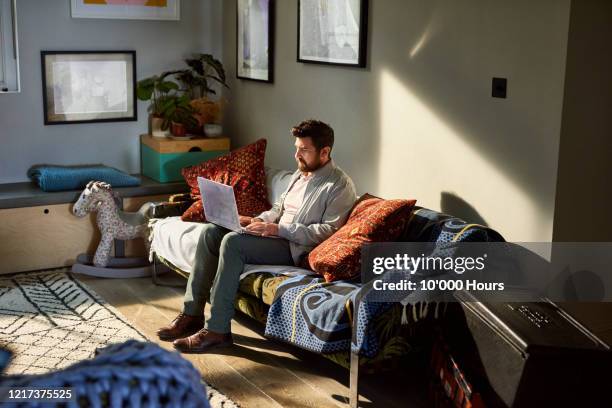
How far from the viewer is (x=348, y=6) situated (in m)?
4.22

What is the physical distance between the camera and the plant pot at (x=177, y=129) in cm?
524

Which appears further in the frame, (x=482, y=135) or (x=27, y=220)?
(x=27, y=220)

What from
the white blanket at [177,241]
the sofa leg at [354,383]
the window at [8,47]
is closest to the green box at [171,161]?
the white blanket at [177,241]

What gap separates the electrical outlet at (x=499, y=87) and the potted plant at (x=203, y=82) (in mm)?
2426

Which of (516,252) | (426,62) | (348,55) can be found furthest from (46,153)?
(516,252)

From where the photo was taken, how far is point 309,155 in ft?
12.3

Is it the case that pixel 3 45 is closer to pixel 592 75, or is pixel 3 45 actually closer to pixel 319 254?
pixel 319 254

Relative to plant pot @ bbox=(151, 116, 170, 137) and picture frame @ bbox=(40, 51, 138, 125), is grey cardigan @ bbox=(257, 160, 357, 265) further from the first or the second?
picture frame @ bbox=(40, 51, 138, 125)

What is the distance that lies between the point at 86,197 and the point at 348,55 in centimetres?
176

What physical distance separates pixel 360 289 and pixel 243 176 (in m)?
1.65

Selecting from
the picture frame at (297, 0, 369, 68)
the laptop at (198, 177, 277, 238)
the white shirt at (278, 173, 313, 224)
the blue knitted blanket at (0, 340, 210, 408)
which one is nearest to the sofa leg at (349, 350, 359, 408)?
the laptop at (198, 177, 277, 238)

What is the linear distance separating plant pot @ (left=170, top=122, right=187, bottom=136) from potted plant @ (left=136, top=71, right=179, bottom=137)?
7 centimetres

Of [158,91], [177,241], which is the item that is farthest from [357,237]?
[158,91]

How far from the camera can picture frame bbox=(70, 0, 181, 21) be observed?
5.06m
